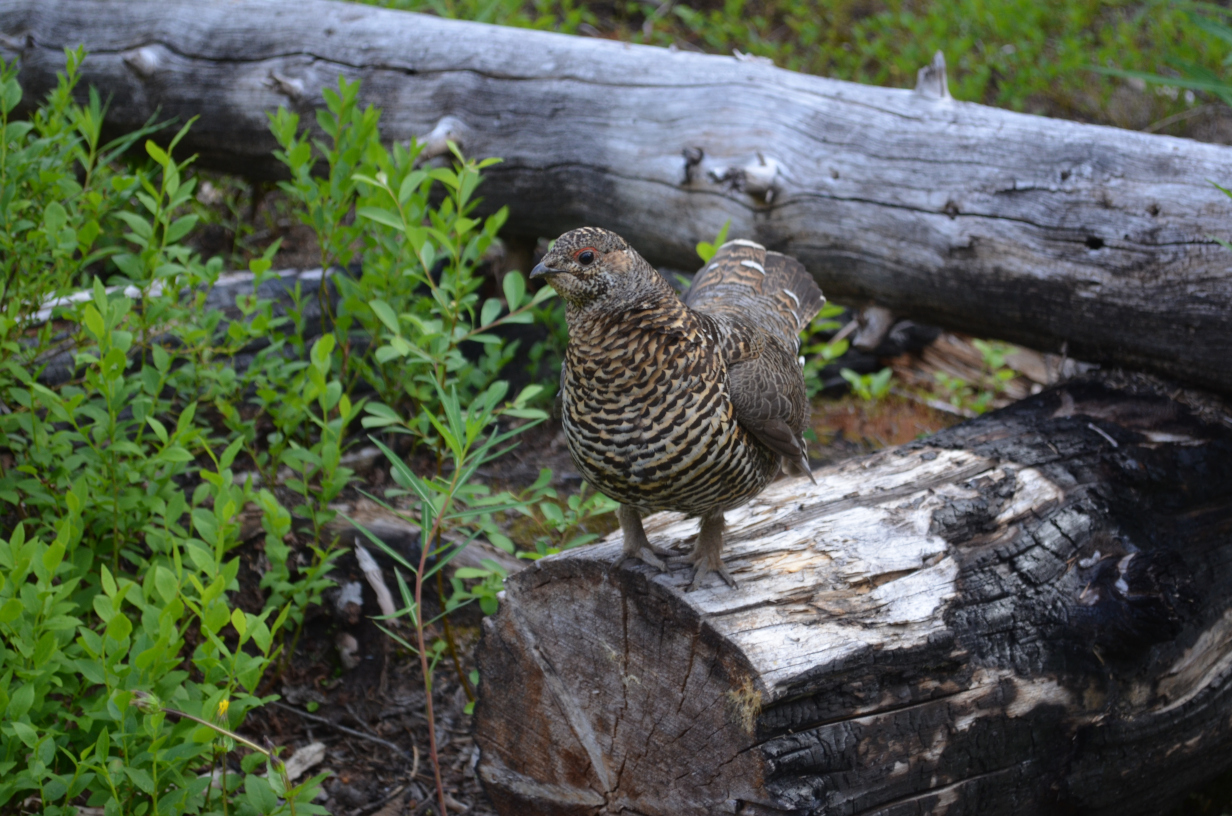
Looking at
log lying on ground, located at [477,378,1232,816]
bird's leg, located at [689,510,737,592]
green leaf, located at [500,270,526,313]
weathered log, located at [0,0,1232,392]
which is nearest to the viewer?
log lying on ground, located at [477,378,1232,816]

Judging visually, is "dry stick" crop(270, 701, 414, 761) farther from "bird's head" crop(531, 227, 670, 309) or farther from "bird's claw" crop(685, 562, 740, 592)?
"bird's head" crop(531, 227, 670, 309)

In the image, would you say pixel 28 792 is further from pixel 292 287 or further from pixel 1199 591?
pixel 1199 591

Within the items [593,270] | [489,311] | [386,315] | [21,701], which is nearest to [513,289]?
[489,311]

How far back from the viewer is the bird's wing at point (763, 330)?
2.67 metres

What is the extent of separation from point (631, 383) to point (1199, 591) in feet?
6.70

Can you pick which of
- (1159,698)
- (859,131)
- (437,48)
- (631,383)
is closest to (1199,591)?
(1159,698)

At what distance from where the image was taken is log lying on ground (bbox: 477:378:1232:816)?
236cm

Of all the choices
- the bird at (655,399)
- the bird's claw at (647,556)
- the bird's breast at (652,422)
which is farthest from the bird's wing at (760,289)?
the bird's claw at (647,556)

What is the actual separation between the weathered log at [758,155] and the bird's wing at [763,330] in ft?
2.37

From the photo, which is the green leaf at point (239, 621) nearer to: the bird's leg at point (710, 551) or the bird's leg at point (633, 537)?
the bird's leg at point (633, 537)

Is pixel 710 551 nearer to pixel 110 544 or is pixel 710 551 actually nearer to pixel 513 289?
pixel 513 289

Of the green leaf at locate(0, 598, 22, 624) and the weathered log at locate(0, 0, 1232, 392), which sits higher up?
the weathered log at locate(0, 0, 1232, 392)

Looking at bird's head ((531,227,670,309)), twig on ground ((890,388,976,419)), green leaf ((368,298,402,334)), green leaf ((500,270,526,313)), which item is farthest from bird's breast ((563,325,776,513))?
twig on ground ((890,388,976,419))

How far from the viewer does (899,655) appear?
2.43 m
